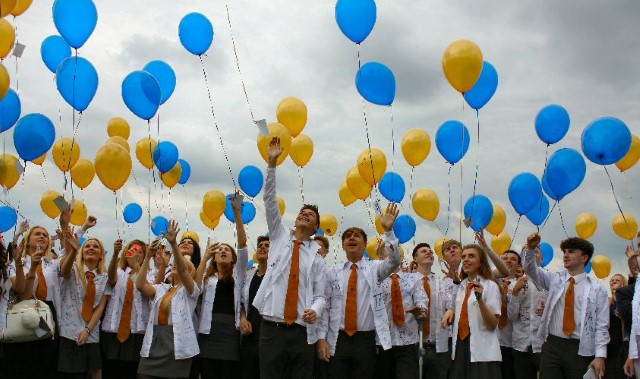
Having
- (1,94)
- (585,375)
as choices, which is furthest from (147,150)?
(585,375)

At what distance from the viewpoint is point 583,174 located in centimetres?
768

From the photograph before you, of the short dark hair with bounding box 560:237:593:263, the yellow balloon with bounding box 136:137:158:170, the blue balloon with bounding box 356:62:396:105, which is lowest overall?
the short dark hair with bounding box 560:237:593:263

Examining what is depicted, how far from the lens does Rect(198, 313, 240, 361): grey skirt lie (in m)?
6.62

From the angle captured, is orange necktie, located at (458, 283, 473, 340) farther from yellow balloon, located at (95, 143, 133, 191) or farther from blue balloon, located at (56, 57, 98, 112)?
blue balloon, located at (56, 57, 98, 112)

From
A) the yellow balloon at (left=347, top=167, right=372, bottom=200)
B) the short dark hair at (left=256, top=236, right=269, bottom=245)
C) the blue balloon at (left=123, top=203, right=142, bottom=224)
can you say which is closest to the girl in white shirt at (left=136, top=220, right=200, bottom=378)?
the short dark hair at (left=256, top=236, right=269, bottom=245)

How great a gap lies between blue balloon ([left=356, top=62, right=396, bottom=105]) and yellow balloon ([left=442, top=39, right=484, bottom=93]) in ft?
2.68

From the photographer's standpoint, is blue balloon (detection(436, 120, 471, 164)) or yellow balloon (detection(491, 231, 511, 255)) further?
yellow balloon (detection(491, 231, 511, 255))

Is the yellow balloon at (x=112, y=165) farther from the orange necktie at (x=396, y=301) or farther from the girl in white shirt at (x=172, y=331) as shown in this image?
the orange necktie at (x=396, y=301)

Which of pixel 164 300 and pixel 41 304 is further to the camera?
pixel 164 300

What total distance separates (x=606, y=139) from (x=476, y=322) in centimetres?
272

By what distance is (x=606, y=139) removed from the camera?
7215 millimetres

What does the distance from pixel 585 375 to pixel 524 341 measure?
190 cm

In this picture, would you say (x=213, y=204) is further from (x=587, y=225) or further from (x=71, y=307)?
(x=587, y=225)

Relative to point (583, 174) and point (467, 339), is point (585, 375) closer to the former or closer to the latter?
point (467, 339)
